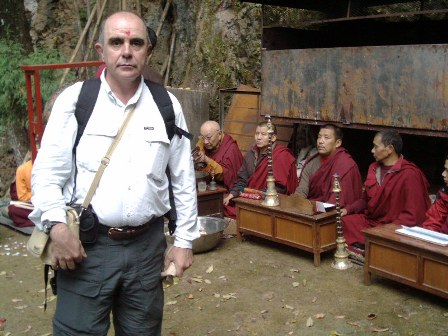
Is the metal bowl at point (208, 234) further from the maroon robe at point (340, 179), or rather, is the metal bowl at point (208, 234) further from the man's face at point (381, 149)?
the man's face at point (381, 149)

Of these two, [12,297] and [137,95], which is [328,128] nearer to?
[12,297]

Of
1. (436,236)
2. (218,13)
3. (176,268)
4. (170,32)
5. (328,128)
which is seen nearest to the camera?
(176,268)

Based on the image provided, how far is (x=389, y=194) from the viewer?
572 centimetres

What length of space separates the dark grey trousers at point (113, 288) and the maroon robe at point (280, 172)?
4398mm

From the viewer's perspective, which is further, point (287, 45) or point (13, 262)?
point (287, 45)

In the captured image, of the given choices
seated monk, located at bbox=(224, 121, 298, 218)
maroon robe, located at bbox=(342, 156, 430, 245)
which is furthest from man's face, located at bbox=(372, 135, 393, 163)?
seated monk, located at bbox=(224, 121, 298, 218)

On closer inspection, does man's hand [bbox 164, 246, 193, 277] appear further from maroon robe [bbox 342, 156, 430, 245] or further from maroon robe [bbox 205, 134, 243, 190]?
maroon robe [bbox 205, 134, 243, 190]

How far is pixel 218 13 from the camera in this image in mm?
9898

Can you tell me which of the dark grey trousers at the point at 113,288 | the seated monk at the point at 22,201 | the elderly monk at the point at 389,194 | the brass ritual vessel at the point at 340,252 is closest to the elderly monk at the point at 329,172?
the elderly monk at the point at 389,194

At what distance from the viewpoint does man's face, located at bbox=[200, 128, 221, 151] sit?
7.67 meters

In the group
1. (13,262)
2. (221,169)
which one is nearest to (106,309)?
(13,262)

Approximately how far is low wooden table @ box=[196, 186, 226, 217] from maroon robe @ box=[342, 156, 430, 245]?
1.82m

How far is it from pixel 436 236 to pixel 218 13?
21.6ft

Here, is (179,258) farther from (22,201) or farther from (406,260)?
(22,201)
